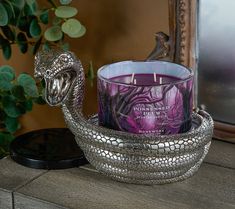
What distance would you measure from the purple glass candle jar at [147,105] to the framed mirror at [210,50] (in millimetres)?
108

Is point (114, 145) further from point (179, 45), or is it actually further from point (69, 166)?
point (179, 45)

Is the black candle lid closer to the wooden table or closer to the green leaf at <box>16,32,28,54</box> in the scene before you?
the wooden table

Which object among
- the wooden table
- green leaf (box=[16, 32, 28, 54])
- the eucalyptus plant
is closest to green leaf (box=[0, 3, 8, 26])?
the eucalyptus plant

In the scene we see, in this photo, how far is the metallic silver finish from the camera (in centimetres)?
74

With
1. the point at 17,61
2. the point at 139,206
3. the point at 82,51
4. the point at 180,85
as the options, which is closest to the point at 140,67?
the point at 180,85

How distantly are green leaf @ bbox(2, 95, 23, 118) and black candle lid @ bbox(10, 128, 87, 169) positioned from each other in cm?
8

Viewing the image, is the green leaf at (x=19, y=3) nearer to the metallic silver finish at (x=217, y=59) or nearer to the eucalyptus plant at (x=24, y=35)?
the eucalyptus plant at (x=24, y=35)

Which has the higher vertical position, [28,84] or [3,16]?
[3,16]

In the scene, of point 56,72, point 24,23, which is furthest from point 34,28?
point 56,72

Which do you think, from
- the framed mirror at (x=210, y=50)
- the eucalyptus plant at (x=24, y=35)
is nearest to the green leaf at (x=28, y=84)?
the eucalyptus plant at (x=24, y=35)

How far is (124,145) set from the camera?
24.2 inches

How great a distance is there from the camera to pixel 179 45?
0.78m

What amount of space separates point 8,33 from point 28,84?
0.12 meters

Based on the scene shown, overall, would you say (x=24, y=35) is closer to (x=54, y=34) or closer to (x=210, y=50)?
(x=54, y=34)
